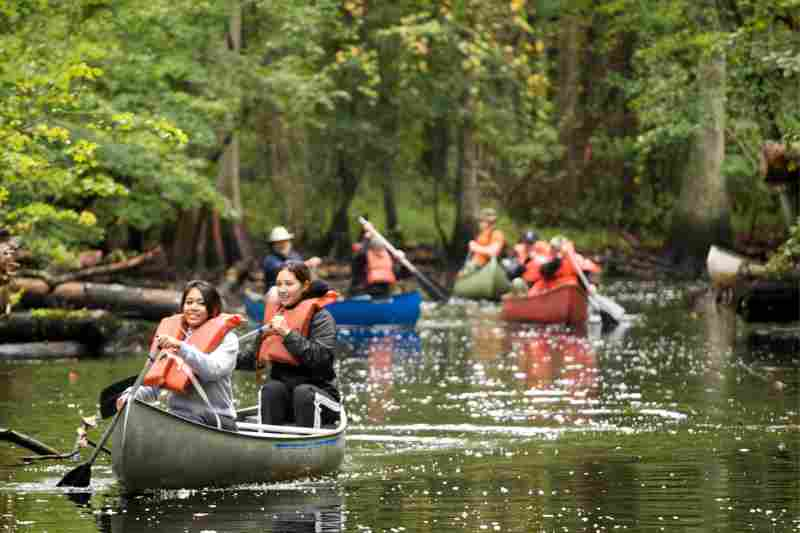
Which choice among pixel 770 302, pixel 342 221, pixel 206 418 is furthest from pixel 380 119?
pixel 206 418

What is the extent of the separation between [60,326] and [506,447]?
389 inches

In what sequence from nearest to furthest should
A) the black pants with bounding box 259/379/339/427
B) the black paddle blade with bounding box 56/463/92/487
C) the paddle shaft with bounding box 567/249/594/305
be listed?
the black paddle blade with bounding box 56/463/92/487 < the black pants with bounding box 259/379/339/427 < the paddle shaft with bounding box 567/249/594/305

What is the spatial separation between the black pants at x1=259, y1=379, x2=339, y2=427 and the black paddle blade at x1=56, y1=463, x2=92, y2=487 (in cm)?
147

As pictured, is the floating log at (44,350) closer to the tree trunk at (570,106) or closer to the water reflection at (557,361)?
the water reflection at (557,361)

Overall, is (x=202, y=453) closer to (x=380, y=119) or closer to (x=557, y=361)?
(x=557, y=361)

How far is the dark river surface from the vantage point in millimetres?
10289

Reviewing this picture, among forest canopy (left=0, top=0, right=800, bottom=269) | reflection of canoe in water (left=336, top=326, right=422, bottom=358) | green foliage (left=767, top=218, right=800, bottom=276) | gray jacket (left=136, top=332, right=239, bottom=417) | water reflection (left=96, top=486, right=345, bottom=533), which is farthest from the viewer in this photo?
reflection of canoe in water (left=336, top=326, right=422, bottom=358)

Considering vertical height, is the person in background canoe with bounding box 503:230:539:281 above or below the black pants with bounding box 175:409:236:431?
above

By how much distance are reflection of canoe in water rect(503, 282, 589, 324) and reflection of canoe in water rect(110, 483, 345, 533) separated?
15447mm

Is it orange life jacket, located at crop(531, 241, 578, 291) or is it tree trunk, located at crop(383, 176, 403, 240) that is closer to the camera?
orange life jacket, located at crop(531, 241, 578, 291)

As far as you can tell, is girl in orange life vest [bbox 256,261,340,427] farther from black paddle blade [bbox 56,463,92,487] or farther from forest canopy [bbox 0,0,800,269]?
forest canopy [bbox 0,0,800,269]

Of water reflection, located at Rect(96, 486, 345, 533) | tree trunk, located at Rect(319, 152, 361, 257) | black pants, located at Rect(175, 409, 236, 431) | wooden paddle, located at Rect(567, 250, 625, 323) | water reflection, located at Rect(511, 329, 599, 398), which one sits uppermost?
tree trunk, located at Rect(319, 152, 361, 257)

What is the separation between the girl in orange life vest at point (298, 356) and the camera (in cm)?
1196

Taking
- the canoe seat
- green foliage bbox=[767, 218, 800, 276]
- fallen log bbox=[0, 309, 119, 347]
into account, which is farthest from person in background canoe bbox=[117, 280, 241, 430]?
fallen log bbox=[0, 309, 119, 347]
